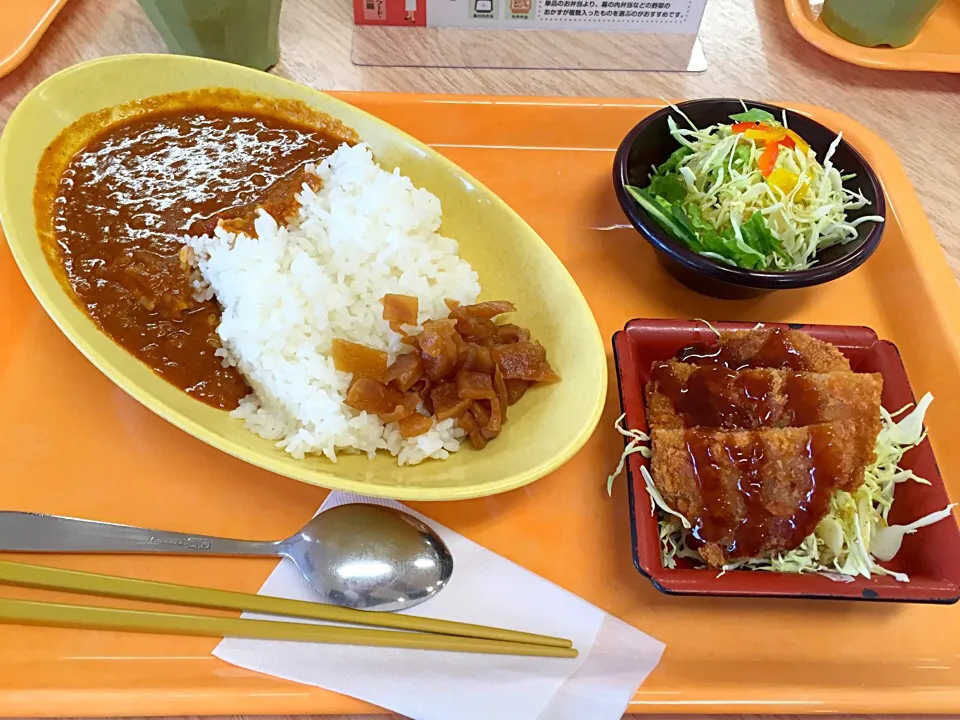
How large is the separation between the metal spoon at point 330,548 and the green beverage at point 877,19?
256 centimetres

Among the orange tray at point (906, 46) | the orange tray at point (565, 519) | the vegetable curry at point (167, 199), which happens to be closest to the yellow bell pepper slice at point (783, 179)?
the orange tray at point (565, 519)

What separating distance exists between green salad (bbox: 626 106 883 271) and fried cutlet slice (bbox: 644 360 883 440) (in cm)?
49

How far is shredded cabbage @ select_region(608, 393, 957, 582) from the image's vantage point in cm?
146

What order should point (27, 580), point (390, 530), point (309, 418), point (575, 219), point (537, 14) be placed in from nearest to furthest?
point (27, 580), point (390, 530), point (309, 418), point (575, 219), point (537, 14)

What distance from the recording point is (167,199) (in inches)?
76.4

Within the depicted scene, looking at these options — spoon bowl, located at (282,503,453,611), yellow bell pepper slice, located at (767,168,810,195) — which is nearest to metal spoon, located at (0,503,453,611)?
spoon bowl, located at (282,503,453,611)

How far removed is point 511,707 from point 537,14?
7.68ft

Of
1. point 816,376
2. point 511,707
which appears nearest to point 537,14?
point 816,376

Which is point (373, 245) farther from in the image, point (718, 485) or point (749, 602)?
point (749, 602)

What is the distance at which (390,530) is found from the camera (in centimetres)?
152

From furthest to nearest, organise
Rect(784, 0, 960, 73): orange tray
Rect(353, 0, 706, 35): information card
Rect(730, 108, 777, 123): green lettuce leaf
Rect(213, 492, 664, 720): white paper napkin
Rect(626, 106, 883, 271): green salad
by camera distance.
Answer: Rect(784, 0, 960, 73): orange tray, Rect(353, 0, 706, 35): information card, Rect(730, 108, 777, 123): green lettuce leaf, Rect(626, 106, 883, 271): green salad, Rect(213, 492, 664, 720): white paper napkin

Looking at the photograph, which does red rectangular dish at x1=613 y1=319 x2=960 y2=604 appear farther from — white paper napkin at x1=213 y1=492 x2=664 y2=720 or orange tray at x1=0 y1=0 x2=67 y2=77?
orange tray at x1=0 y1=0 x2=67 y2=77

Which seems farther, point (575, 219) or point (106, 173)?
point (575, 219)

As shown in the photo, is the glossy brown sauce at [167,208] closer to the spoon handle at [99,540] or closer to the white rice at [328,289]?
the white rice at [328,289]
